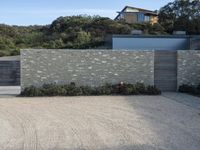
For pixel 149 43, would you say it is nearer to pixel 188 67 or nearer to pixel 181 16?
pixel 188 67

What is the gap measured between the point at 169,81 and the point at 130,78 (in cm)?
209

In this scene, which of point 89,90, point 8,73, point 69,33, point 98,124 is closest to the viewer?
point 98,124

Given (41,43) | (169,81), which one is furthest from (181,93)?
(41,43)

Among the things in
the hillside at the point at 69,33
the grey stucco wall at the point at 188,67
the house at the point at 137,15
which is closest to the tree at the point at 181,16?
the hillside at the point at 69,33

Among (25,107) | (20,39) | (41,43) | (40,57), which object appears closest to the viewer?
(25,107)

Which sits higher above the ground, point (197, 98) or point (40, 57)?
point (40, 57)

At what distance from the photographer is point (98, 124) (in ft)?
43.5

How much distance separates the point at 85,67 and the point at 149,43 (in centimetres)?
1568

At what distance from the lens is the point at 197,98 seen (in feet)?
66.9

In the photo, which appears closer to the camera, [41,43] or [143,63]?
[143,63]

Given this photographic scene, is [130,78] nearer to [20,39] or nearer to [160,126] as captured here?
[160,126]

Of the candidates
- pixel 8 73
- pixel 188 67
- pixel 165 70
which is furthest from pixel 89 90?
pixel 8 73

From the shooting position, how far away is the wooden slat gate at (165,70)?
24.0 meters

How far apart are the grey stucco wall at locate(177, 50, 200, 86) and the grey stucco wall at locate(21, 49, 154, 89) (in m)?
1.54
